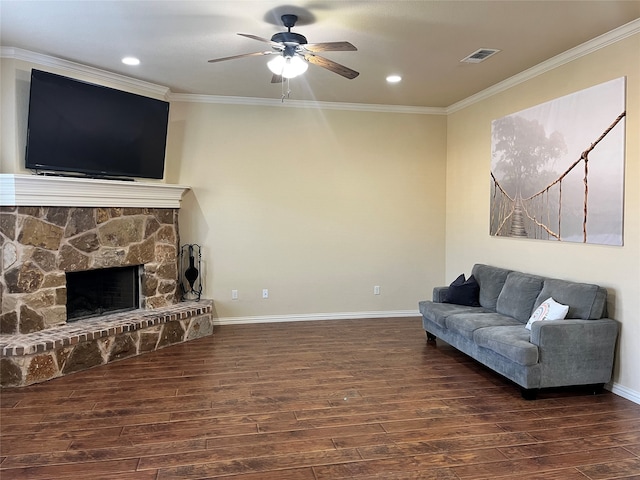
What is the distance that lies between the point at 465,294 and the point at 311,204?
223 cm

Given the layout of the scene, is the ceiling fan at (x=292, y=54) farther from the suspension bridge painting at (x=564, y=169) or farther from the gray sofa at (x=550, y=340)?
the gray sofa at (x=550, y=340)

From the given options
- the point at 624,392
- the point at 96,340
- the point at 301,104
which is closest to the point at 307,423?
the point at 96,340

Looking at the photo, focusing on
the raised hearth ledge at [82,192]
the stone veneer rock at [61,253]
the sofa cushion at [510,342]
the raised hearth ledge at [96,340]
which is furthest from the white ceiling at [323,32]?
the raised hearth ledge at [96,340]

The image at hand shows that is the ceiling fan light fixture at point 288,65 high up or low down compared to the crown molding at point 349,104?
down

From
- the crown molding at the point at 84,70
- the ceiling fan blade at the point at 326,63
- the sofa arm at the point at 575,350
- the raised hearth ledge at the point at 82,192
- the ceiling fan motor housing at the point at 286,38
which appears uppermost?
the crown molding at the point at 84,70

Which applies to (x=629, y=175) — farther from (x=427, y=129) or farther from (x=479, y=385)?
(x=427, y=129)

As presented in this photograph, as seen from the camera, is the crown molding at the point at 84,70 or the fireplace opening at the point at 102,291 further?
the fireplace opening at the point at 102,291

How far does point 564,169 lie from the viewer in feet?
13.5

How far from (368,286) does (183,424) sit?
3.54 meters

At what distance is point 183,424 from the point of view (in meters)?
3.07

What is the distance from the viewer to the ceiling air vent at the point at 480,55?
397 cm

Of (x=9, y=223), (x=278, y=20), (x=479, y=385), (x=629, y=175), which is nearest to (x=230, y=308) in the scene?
(x=9, y=223)

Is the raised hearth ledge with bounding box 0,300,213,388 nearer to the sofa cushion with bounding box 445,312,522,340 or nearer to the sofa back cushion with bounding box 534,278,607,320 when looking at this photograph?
the sofa cushion with bounding box 445,312,522,340

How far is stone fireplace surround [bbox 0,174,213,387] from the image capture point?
3.91m
